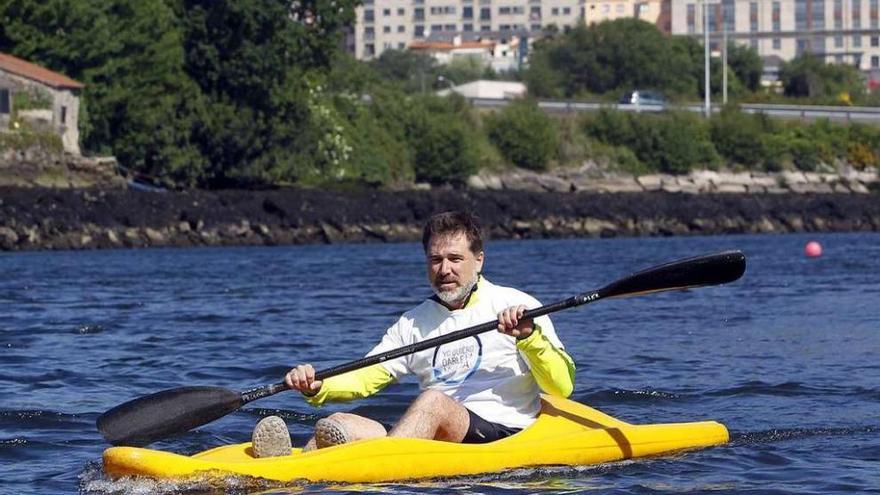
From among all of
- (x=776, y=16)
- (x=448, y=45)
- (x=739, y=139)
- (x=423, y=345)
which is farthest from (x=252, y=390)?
(x=448, y=45)

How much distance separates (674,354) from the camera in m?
13.9

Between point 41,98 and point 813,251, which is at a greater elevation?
point 41,98

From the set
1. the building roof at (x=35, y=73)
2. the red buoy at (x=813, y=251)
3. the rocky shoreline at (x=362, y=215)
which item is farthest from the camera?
the building roof at (x=35, y=73)

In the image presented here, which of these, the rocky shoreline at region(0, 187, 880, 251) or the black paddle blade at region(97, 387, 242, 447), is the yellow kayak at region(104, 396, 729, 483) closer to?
the black paddle blade at region(97, 387, 242, 447)

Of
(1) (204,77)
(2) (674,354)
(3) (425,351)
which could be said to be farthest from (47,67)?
(3) (425,351)

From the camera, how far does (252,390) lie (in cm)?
811

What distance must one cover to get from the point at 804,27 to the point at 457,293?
384 feet

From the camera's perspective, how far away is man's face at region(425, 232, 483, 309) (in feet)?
24.7

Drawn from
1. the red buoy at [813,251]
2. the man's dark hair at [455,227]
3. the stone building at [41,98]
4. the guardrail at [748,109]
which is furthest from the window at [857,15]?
the man's dark hair at [455,227]

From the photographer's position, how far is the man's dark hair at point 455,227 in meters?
7.52

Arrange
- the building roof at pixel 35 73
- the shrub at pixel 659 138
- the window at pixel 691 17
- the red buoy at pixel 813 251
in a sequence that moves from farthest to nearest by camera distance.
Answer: the window at pixel 691 17 → the shrub at pixel 659 138 → the building roof at pixel 35 73 → the red buoy at pixel 813 251

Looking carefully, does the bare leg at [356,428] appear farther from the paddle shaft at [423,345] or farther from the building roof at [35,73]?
the building roof at [35,73]

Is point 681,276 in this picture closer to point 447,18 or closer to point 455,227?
point 455,227

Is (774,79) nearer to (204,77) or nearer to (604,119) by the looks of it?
(604,119)
